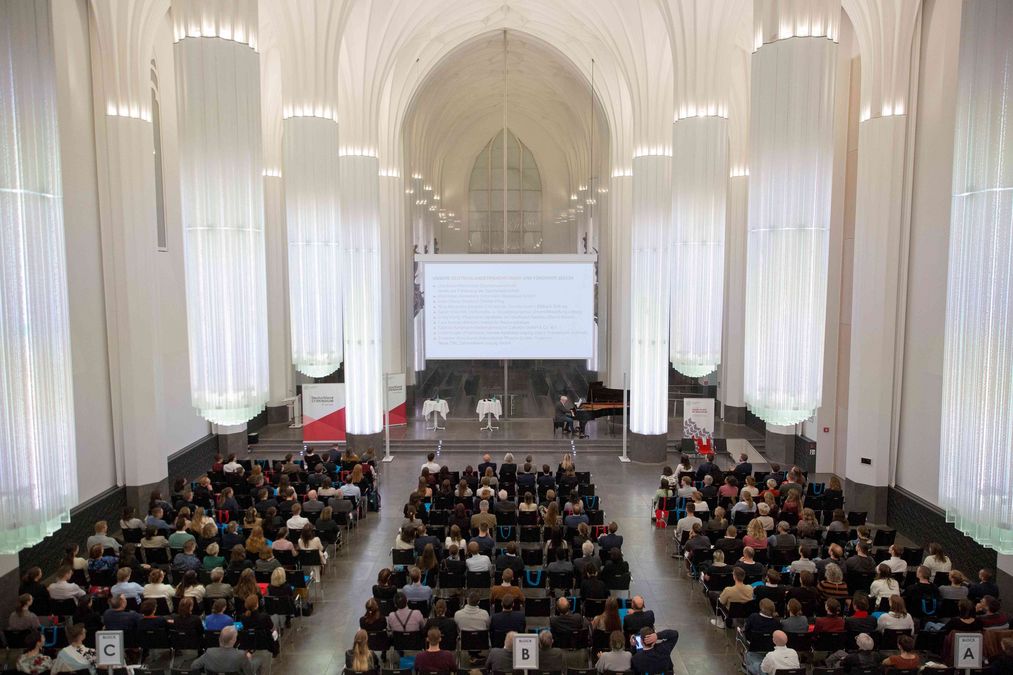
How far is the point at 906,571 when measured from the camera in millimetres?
10516

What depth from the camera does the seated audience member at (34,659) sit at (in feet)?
24.2

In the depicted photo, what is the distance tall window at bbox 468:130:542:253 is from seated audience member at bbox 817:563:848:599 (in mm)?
38236

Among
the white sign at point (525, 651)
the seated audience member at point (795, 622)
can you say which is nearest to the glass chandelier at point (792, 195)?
the seated audience member at point (795, 622)

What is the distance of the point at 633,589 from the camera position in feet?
38.8

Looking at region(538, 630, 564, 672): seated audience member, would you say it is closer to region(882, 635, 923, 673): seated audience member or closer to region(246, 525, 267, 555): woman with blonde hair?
region(882, 635, 923, 673): seated audience member

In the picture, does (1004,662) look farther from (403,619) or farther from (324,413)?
(324,413)

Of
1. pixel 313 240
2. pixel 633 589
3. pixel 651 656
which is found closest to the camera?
pixel 651 656

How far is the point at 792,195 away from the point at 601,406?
46.5 feet

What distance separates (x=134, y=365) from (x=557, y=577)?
10158mm

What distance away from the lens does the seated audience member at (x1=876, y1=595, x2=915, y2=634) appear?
834cm

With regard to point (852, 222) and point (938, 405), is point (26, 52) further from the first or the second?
point (852, 222)

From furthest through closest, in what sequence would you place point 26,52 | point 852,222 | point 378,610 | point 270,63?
point 270,63 < point 852,222 < point 378,610 < point 26,52

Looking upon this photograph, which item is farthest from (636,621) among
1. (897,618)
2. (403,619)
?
(897,618)

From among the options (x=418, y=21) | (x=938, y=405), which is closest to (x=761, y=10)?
(x=938, y=405)
